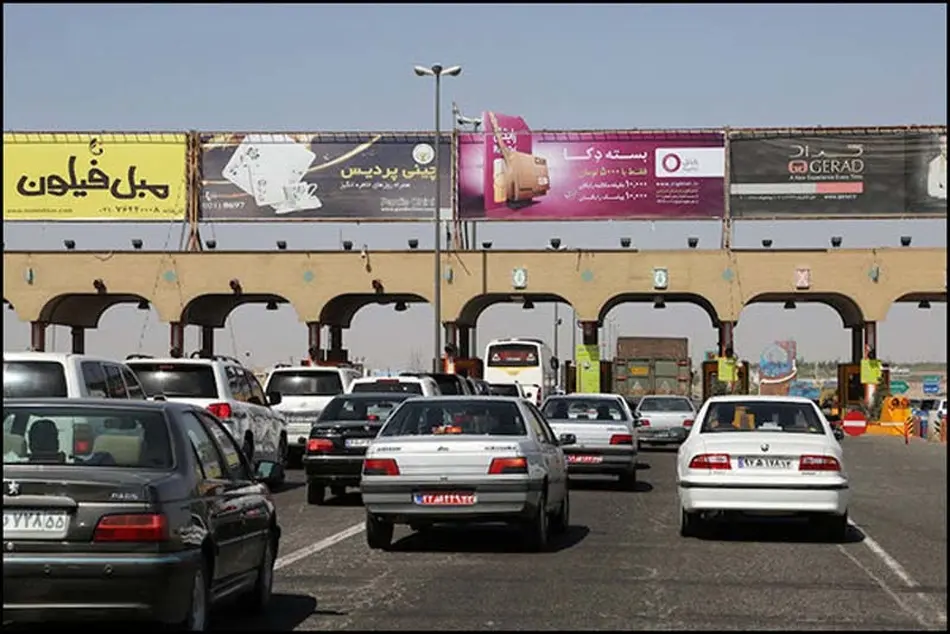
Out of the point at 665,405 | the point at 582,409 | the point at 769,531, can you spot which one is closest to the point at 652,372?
the point at 665,405

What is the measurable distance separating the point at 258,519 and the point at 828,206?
145ft

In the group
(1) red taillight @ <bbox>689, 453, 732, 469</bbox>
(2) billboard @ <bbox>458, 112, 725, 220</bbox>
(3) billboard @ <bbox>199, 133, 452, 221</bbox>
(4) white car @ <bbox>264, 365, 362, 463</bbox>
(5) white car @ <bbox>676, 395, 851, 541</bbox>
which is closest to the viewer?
(5) white car @ <bbox>676, 395, 851, 541</bbox>

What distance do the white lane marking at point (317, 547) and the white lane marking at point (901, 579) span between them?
5.11m

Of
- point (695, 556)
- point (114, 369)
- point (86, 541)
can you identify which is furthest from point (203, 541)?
point (114, 369)

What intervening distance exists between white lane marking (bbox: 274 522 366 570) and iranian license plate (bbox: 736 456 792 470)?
4.24m

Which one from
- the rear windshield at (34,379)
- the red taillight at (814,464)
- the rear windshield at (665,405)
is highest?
the rear windshield at (34,379)

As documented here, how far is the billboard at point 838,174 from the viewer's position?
52.2m

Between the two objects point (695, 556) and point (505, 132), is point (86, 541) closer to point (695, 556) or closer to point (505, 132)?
point (695, 556)

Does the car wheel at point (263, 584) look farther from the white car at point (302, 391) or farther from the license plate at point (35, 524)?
the white car at point (302, 391)

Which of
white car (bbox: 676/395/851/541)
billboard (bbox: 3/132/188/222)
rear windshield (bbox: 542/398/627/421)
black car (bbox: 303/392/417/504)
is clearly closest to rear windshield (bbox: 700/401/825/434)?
white car (bbox: 676/395/851/541)

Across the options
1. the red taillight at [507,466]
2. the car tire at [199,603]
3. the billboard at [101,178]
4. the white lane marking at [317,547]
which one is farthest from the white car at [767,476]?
the billboard at [101,178]

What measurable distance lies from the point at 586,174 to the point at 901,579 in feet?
135

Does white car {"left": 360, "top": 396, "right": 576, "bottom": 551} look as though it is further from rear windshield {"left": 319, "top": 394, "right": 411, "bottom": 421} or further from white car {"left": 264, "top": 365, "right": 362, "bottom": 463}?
white car {"left": 264, "top": 365, "right": 362, "bottom": 463}

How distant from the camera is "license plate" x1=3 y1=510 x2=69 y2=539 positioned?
8.27m
